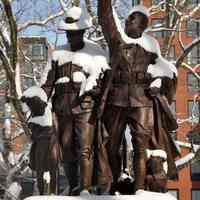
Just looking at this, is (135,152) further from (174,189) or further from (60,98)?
(174,189)

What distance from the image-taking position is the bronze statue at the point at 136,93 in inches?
301

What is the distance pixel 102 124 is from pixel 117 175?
0.64 metres

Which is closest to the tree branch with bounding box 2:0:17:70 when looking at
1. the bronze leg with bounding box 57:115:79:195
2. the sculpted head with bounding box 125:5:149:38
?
the sculpted head with bounding box 125:5:149:38

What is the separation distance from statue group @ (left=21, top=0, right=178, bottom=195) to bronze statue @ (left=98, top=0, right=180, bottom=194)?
0.04 ft

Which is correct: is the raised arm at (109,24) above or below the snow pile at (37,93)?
above

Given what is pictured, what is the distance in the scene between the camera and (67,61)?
25.7 ft

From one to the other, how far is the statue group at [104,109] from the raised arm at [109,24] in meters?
0.01

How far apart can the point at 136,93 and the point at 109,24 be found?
845 mm

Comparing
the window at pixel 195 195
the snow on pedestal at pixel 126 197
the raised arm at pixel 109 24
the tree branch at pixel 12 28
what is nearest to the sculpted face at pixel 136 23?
the raised arm at pixel 109 24

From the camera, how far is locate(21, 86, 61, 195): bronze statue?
7.59 m

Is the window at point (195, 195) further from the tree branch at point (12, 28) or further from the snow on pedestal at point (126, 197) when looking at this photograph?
the snow on pedestal at point (126, 197)

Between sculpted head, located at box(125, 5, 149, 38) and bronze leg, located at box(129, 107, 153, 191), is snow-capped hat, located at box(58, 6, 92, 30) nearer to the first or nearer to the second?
sculpted head, located at box(125, 5, 149, 38)

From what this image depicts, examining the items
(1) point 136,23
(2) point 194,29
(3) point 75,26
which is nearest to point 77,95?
(3) point 75,26

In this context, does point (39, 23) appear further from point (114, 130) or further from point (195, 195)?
point (195, 195)
